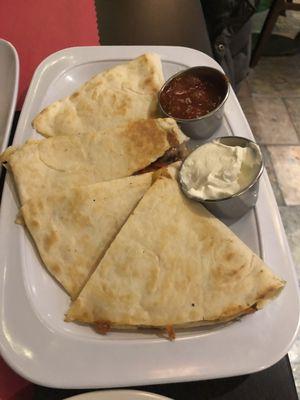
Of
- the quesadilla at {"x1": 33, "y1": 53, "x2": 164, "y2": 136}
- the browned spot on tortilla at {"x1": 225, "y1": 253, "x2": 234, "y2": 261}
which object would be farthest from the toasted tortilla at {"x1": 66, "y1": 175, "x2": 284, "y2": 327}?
the quesadilla at {"x1": 33, "y1": 53, "x2": 164, "y2": 136}

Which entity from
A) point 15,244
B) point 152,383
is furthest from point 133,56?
point 152,383

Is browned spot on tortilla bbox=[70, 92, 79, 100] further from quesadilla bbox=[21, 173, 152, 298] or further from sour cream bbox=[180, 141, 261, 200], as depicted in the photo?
sour cream bbox=[180, 141, 261, 200]

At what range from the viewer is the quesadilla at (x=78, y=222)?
151 cm

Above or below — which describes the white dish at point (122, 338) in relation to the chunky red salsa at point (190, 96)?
below

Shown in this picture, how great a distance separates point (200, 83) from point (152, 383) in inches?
56.1

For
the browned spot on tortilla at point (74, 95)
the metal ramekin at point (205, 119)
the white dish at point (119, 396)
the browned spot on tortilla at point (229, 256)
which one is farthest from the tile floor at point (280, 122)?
the white dish at point (119, 396)

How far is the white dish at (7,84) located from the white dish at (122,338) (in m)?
0.45

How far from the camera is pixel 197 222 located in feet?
4.90

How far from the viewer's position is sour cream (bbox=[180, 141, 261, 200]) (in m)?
1.52

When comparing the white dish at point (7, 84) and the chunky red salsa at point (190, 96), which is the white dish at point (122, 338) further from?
the chunky red salsa at point (190, 96)

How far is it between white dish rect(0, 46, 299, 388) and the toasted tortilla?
0.06m

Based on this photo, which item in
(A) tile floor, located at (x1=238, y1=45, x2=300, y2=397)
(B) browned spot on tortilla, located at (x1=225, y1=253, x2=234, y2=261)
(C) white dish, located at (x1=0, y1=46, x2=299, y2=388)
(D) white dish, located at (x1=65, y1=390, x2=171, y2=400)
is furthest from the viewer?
(A) tile floor, located at (x1=238, y1=45, x2=300, y2=397)

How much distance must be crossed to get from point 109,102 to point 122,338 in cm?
117

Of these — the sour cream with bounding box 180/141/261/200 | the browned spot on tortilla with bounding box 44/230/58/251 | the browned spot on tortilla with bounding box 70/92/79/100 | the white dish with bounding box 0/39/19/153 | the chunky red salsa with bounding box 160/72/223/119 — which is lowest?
the browned spot on tortilla with bounding box 44/230/58/251
